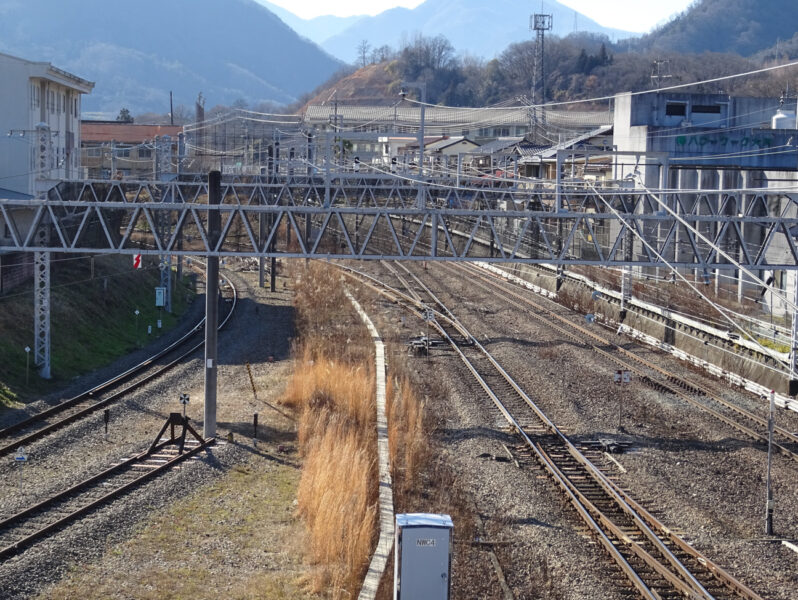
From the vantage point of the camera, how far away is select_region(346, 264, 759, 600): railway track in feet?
25.2

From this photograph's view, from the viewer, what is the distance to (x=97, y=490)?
10.1 metres

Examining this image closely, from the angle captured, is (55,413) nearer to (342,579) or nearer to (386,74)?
(342,579)

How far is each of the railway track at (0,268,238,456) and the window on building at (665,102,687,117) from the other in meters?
17.0

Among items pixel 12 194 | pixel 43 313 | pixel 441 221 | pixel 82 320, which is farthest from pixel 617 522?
pixel 12 194

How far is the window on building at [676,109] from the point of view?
98.0ft

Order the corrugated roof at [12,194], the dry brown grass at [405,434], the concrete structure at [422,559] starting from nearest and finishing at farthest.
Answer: the concrete structure at [422,559] < the dry brown grass at [405,434] < the corrugated roof at [12,194]

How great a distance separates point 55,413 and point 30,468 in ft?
8.95

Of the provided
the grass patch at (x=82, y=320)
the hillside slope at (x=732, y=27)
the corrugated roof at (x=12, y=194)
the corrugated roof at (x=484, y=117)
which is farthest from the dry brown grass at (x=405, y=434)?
the hillside slope at (x=732, y=27)

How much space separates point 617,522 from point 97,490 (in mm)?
5244

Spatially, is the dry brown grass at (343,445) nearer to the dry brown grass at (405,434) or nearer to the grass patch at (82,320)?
the dry brown grass at (405,434)

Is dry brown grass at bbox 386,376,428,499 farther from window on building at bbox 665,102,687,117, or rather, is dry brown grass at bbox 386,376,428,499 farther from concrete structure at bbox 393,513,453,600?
window on building at bbox 665,102,687,117

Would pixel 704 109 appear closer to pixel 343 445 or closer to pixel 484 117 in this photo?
pixel 343 445

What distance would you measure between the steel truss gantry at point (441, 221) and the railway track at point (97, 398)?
207cm

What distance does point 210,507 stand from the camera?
9.68 metres
